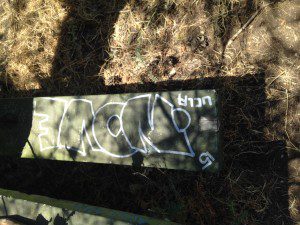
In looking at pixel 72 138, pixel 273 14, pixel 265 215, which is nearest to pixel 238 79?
pixel 273 14

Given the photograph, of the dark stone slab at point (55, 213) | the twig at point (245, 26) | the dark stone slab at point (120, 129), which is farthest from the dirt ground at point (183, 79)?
the dark stone slab at point (55, 213)

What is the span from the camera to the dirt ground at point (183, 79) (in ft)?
9.85

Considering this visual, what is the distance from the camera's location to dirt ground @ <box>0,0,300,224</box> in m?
3.00

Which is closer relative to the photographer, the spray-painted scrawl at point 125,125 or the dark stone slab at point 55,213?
the dark stone slab at point 55,213

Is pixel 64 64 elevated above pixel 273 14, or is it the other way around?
pixel 273 14

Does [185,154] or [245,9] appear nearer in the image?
[185,154]

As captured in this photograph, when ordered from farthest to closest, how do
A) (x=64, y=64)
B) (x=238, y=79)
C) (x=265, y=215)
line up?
(x=64, y=64)
(x=238, y=79)
(x=265, y=215)

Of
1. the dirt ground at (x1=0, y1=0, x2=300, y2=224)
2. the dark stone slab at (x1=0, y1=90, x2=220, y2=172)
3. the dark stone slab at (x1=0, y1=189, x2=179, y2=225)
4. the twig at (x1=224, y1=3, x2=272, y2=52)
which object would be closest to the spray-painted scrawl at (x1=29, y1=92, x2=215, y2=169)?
the dark stone slab at (x1=0, y1=90, x2=220, y2=172)

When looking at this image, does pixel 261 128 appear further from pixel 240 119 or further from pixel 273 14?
pixel 273 14

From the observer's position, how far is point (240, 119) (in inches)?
122

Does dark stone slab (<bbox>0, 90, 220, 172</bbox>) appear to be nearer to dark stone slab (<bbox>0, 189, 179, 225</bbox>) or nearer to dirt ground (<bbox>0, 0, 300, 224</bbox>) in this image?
dark stone slab (<bbox>0, 189, 179, 225</bbox>)

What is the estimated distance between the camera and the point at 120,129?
9.34 ft

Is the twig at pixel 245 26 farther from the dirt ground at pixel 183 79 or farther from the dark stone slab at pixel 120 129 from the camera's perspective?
the dark stone slab at pixel 120 129

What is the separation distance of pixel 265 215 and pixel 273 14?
5.49 feet
